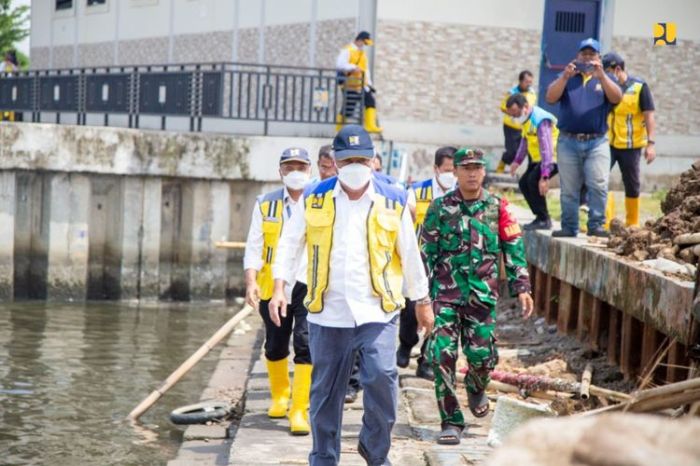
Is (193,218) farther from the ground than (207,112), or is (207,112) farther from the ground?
(207,112)

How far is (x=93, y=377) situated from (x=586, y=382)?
21.7 ft

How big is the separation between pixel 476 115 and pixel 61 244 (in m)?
7.81

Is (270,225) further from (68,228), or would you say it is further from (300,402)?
(68,228)

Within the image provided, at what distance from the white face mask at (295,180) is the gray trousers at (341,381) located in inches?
80.3

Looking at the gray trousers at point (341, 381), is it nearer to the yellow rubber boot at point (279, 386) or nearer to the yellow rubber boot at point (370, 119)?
the yellow rubber boot at point (279, 386)

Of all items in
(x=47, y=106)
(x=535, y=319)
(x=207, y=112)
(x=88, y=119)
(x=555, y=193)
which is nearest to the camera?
(x=535, y=319)

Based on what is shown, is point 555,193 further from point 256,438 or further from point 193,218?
point 256,438

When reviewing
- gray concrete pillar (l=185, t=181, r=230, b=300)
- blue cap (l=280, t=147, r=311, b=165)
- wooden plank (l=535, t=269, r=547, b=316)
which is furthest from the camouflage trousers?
gray concrete pillar (l=185, t=181, r=230, b=300)

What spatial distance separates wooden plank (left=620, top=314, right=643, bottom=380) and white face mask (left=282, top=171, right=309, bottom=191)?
3013 millimetres

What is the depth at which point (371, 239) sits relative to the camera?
7.67m

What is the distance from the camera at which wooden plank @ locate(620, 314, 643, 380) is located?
10.9m

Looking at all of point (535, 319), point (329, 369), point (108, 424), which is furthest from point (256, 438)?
point (535, 319)

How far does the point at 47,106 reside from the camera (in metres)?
27.5

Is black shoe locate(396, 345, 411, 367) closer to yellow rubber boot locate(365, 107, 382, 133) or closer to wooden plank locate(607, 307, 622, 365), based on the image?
wooden plank locate(607, 307, 622, 365)
